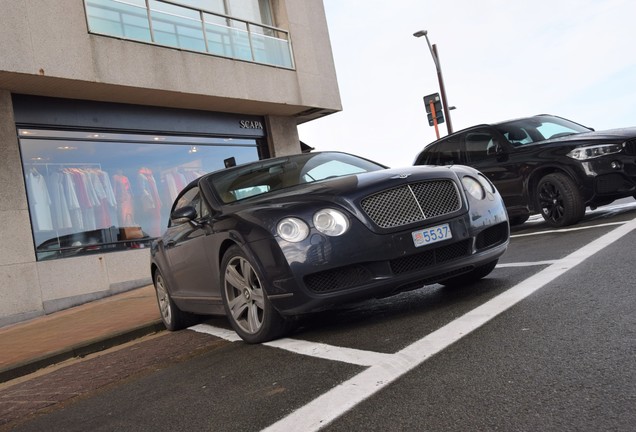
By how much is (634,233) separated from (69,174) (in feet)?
32.8

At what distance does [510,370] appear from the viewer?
2865 millimetres

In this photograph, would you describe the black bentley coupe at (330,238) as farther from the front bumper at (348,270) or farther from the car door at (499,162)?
the car door at (499,162)

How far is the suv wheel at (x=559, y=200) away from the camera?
27.5ft

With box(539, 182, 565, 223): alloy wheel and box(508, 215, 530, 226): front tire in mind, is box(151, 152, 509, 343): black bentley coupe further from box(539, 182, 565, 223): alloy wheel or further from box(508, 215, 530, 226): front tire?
box(508, 215, 530, 226): front tire

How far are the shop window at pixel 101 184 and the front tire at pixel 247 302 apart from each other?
24.6ft

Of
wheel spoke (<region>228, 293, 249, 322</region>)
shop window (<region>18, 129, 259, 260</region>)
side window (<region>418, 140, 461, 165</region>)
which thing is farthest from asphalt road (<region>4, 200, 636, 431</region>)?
shop window (<region>18, 129, 259, 260</region>)

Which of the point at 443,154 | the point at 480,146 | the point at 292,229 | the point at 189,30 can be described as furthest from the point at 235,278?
the point at 189,30

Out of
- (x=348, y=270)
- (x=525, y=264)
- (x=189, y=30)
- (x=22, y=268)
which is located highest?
(x=189, y=30)

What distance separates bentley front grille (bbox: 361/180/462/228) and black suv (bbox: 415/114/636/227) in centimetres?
435

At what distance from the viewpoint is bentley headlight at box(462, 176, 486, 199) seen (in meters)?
4.89

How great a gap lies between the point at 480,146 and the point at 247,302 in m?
6.34

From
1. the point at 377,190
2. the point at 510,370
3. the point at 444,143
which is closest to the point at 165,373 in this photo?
the point at 377,190

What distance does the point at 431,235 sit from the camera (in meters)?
4.39

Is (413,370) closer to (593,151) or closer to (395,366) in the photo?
(395,366)
